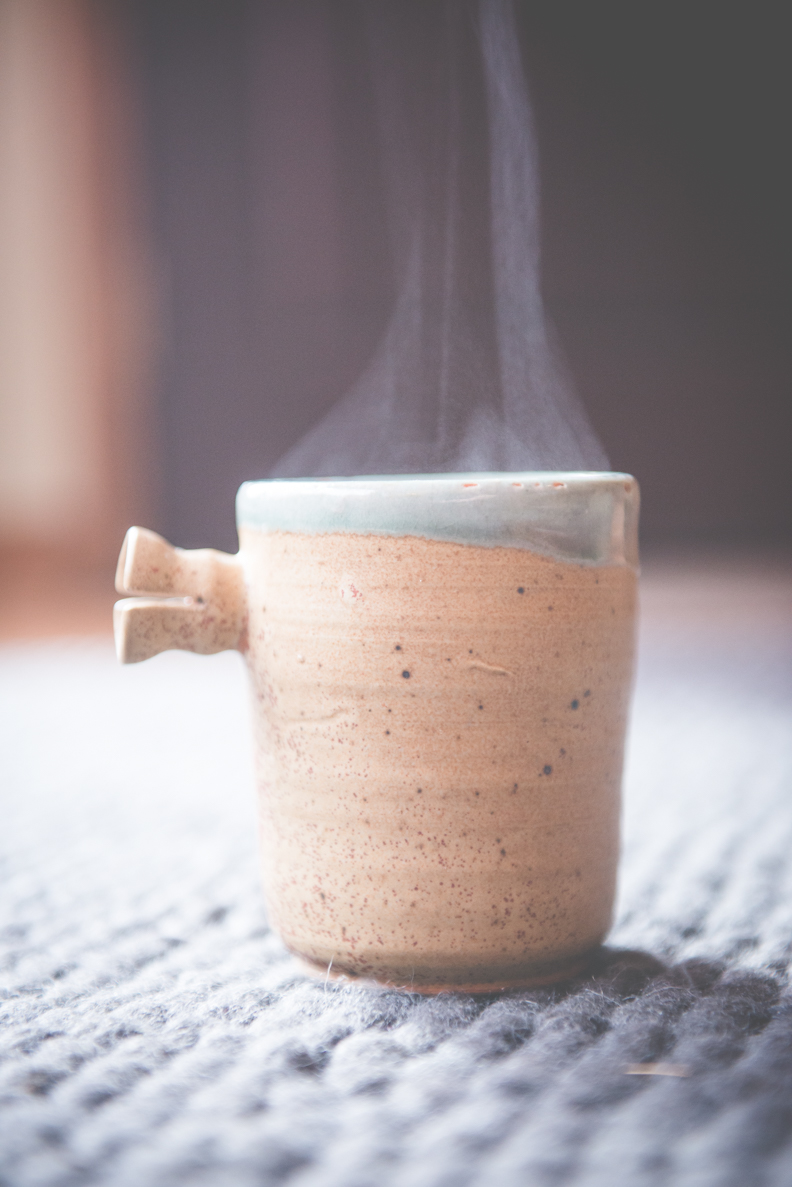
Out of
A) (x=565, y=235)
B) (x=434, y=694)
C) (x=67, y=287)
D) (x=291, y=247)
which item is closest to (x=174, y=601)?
(x=434, y=694)

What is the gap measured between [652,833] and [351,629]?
0.33 metres

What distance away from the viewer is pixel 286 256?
222cm

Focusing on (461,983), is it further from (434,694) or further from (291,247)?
(291,247)

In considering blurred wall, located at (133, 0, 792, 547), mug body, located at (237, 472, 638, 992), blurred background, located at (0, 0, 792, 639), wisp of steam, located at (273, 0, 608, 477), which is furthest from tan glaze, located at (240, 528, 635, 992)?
blurred wall, located at (133, 0, 792, 547)

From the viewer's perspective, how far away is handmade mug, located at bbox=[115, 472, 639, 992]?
1.26 feet

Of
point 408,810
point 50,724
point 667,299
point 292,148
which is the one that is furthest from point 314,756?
point 667,299

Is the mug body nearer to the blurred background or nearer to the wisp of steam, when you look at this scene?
the wisp of steam

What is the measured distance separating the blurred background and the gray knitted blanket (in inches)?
48.4

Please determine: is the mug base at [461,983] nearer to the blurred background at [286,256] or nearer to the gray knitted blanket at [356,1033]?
the gray knitted blanket at [356,1033]

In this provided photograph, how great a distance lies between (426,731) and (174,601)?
0.37 feet

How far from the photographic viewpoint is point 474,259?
23.0 inches

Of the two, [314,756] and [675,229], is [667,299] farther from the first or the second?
[314,756]

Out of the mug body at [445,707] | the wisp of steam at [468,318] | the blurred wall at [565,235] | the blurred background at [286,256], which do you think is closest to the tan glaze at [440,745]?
the mug body at [445,707]

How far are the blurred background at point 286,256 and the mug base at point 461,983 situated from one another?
1392 mm
